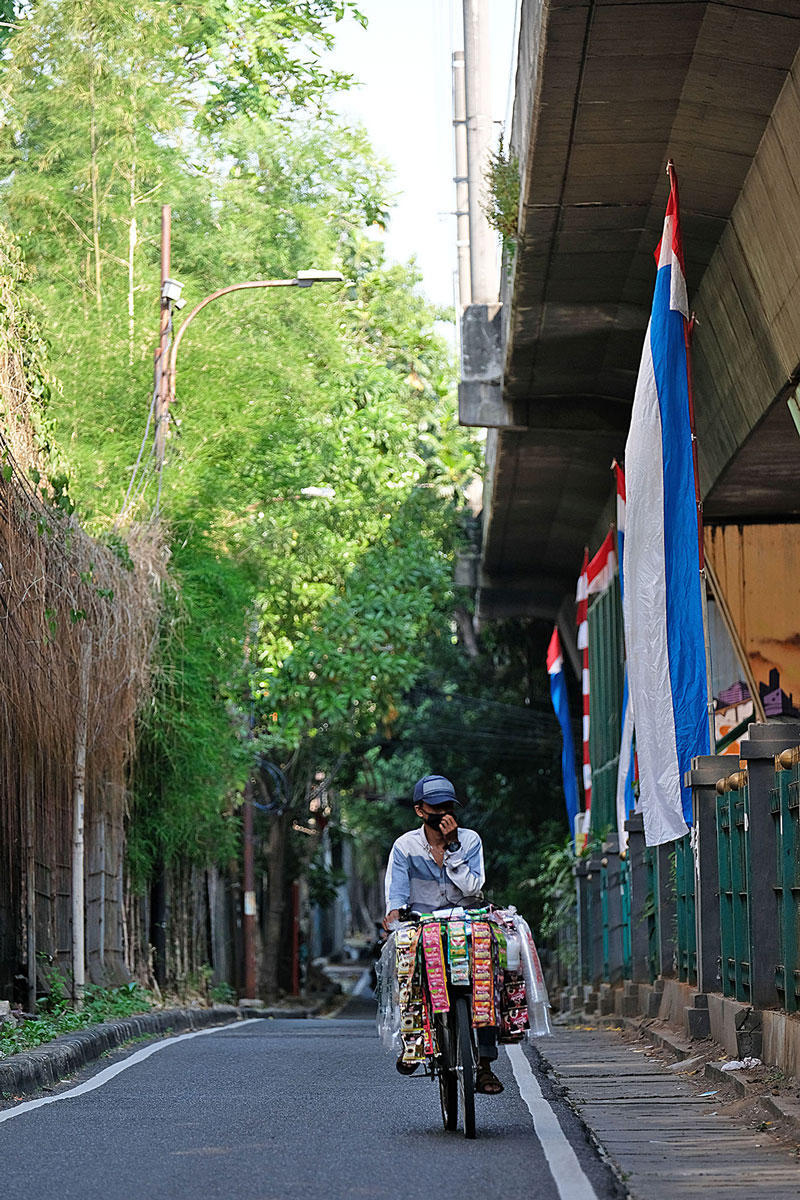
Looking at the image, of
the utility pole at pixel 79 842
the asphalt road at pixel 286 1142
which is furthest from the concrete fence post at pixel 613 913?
the asphalt road at pixel 286 1142

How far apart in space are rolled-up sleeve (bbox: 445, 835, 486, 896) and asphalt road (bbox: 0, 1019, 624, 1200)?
1076 millimetres

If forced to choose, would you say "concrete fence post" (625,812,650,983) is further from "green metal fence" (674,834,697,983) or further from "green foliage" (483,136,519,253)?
"green foliage" (483,136,519,253)

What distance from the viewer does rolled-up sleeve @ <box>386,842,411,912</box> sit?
298 inches

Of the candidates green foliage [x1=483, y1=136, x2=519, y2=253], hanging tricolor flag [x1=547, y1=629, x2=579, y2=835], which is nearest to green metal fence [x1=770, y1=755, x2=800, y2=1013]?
green foliage [x1=483, y1=136, x2=519, y2=253]

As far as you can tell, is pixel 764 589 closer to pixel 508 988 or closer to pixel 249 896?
pixel 508 988

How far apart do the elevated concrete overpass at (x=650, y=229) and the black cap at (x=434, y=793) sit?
4.81m

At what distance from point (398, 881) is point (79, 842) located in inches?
337

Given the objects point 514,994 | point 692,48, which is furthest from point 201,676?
point 514,994

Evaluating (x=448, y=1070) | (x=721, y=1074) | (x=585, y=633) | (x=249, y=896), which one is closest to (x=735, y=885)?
(x=721, y=1074)

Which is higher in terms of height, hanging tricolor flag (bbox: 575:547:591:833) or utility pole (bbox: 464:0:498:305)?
utility pole (bbox: 464:0:498:305)

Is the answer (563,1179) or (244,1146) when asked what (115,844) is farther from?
(563,1179)

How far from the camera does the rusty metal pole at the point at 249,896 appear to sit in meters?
29.2

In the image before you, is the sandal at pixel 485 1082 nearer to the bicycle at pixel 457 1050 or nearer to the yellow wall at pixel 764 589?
the bicycle at pixel 457 1050

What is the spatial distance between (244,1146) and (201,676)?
11906 millimetres
